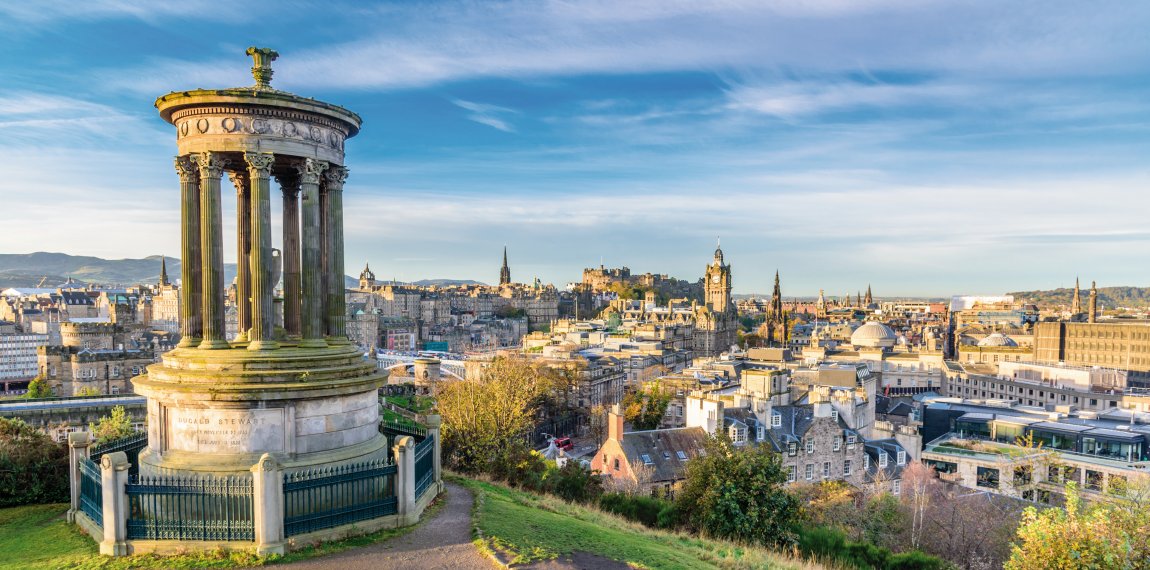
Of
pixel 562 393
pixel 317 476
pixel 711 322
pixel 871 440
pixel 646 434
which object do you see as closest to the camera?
pixel 317 476

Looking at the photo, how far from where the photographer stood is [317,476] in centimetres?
1321

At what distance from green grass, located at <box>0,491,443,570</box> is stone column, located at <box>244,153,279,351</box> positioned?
4428 millimetres

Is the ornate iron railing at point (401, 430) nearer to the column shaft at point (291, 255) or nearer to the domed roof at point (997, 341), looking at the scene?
the column shaft at point (291, 255)

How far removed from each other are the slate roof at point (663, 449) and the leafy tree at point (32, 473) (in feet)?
80.5

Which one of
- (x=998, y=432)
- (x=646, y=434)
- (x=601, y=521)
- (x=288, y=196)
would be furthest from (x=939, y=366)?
(x=288, y=196)

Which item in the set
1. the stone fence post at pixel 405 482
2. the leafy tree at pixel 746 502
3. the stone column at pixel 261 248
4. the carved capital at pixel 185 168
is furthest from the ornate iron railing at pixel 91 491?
the leafy tree at pixel 746 502

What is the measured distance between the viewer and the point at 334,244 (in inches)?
656

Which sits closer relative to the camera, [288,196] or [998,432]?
[288,196]

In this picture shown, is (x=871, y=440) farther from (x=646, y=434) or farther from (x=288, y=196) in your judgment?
(x=288, y=196)

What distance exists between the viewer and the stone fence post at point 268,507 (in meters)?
12.2

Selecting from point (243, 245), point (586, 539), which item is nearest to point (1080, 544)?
point (586, 539)

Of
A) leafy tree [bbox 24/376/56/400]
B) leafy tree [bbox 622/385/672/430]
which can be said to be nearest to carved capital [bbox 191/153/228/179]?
leafy tree [bbox 622/385/672/430]

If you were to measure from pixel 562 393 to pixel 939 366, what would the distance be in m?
50.0

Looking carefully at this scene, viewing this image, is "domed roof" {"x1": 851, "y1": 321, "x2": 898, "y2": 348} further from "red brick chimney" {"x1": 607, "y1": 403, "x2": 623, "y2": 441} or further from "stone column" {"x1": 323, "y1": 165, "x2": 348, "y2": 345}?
"stone column" {"x1": 323, "y1": 165, "x2": 348, "y2": 345}
